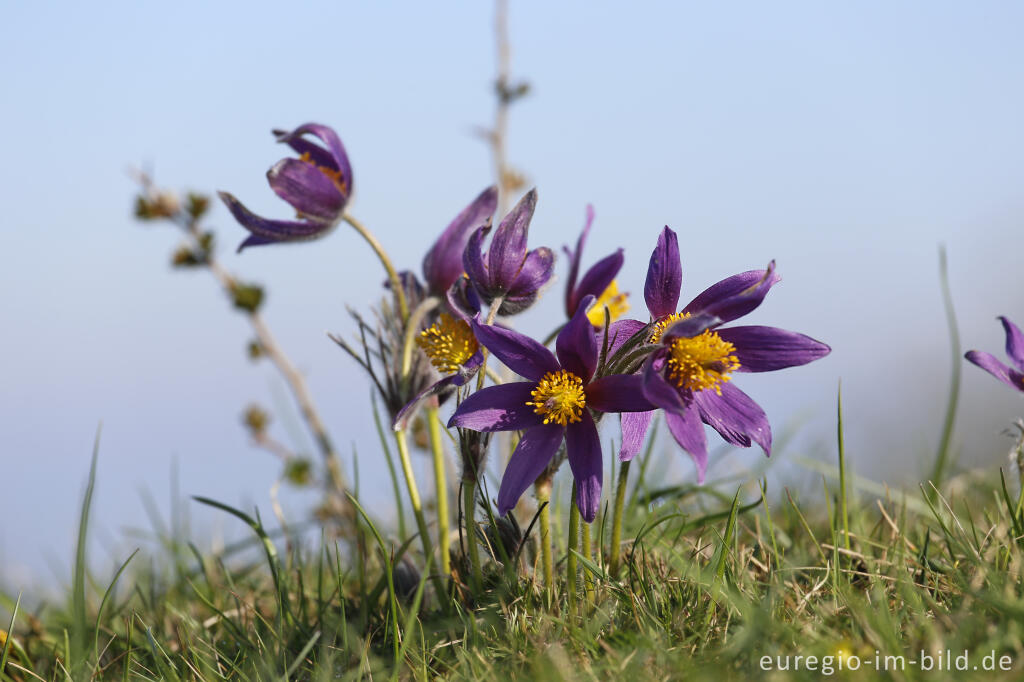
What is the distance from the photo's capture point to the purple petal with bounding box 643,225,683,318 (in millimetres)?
1848

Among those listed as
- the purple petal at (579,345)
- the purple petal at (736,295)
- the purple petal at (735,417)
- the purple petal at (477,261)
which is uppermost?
the purple petal at (477,261)

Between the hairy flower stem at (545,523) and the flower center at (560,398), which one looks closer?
the flower center at (560,398)

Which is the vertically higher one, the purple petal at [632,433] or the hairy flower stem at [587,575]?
the purple petal at [632,433]

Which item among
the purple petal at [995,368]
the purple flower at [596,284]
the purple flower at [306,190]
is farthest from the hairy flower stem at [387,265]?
the purple petal at [995,368]

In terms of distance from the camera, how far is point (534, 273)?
2074 millimetres

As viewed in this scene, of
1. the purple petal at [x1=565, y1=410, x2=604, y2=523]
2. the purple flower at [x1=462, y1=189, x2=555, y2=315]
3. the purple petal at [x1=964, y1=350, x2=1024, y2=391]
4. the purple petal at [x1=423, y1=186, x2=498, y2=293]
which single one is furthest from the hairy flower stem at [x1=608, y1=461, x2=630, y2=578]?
the purple petal at [x1=964, y1=350, x2=1024, y2=391]

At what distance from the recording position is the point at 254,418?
4.45 metres

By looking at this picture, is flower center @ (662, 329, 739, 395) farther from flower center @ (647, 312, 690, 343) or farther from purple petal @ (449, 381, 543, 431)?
purple petal @ (449, 381, 543, 431)

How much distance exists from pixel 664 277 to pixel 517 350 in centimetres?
33

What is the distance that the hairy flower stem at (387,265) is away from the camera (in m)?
2.27

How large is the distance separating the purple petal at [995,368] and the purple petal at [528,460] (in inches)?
38.3

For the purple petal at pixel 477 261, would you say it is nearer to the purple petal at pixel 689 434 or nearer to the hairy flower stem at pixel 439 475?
the hairy flower stem at pixel 439 475

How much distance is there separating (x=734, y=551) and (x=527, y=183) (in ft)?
9.90

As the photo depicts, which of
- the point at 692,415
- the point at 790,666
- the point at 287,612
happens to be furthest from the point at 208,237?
the point at 790,666
